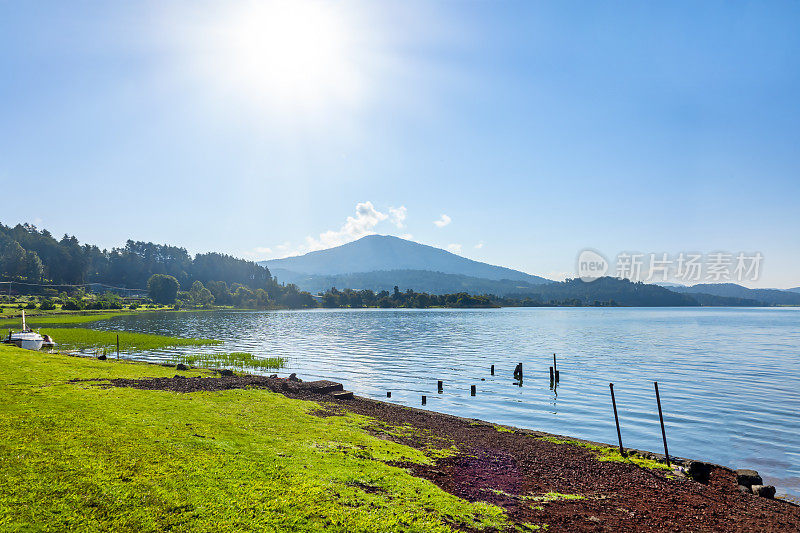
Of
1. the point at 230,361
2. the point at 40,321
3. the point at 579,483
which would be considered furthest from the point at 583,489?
the point at 40,321

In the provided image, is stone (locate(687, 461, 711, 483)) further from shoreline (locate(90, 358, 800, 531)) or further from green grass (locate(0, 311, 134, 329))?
green grass (locate(0, 311, 134, 329))

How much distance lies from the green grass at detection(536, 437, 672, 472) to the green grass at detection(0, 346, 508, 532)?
913 cm

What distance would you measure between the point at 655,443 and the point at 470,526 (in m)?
20.7

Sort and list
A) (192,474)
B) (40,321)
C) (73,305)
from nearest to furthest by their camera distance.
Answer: (192,474) < (40,321) < (73,305)

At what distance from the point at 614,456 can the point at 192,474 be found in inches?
727

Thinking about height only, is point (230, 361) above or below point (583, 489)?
below

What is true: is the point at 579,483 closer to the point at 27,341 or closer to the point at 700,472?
the point at 700,472

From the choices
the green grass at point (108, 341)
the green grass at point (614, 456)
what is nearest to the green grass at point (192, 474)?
the green grass at point (614, 456)

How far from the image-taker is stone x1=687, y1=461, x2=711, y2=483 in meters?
18.2

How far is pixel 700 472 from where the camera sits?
1836cm

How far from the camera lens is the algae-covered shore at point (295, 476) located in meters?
A: 10.4

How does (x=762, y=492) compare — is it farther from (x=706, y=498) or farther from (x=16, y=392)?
(x=16, y=392)

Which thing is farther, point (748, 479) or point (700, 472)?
point (700, 472)

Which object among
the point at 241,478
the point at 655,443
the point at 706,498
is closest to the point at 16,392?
the point at 241,478
